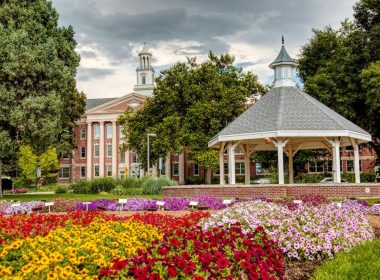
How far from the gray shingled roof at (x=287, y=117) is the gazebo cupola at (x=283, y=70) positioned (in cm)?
103

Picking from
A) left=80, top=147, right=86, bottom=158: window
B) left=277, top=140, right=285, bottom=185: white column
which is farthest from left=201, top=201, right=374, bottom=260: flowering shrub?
left=80, top=147, right=86, bottom=158: window

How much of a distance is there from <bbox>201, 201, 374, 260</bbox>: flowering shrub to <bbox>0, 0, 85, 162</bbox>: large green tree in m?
20.1

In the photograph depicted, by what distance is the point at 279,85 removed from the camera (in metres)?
27.2

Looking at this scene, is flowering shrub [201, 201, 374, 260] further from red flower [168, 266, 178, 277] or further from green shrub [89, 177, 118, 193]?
green shrub [89, 177, 118, 193]

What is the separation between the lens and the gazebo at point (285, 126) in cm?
2153

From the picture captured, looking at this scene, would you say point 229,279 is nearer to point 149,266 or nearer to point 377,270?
point 149,266

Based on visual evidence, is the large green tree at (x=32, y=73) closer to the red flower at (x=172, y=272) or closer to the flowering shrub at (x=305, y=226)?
the flowering shrub at (x=305, y=226)

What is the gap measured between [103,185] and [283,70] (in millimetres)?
15034

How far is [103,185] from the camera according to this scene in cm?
3353

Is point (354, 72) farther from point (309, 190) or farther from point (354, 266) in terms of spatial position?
point (354, 266)

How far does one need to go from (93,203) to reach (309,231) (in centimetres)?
1075

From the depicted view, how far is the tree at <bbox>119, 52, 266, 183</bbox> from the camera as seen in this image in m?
43.5

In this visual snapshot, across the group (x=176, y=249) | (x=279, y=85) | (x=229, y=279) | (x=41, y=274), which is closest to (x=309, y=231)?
(x=176, y=249)

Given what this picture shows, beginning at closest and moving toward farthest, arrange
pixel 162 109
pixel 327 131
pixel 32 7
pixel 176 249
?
pixel 176 249 < pixel 327 131 < pixel 32 7 < pixel 162 109
